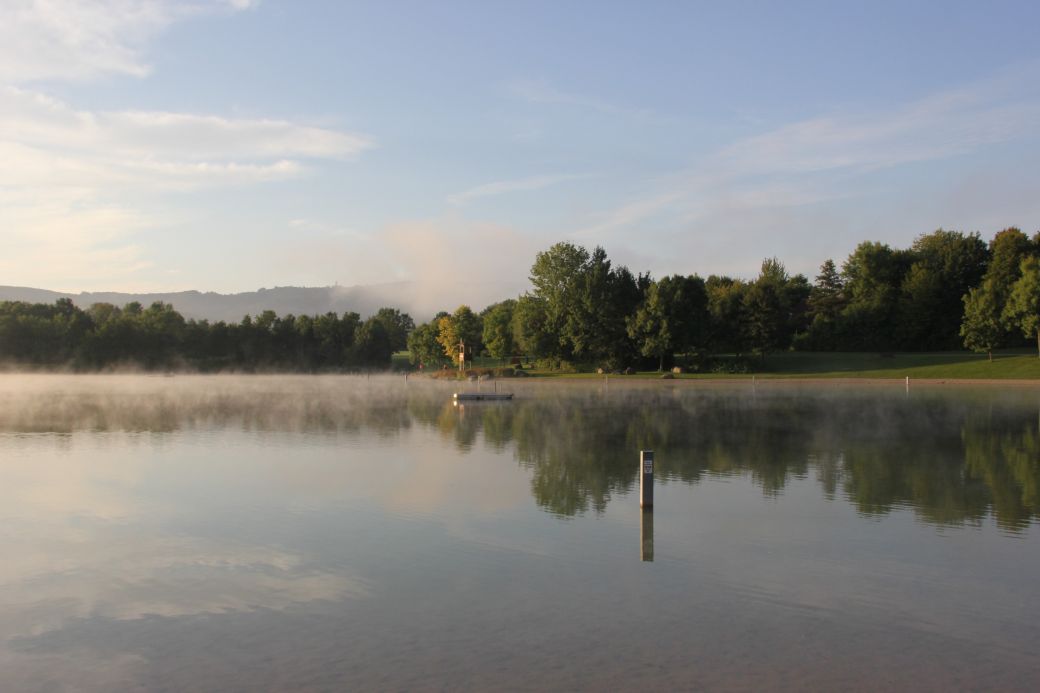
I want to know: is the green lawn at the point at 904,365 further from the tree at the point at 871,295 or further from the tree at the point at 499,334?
the tree at the point at 499,334

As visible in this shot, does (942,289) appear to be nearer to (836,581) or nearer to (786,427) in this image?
(786,427)

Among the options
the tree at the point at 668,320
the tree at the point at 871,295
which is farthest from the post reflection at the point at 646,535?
the tree at the point at 871,295

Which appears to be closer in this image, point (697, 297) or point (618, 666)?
point (618, 666)

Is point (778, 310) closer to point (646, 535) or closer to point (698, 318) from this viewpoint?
point (698, 318)

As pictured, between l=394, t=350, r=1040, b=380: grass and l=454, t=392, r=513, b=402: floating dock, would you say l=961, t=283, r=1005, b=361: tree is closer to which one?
l=394, t=350, r=1040, b=380: grass

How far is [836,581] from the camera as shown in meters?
11.7

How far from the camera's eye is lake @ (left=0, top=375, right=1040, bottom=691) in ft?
28.3

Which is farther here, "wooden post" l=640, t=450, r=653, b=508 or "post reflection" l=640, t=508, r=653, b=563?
"wooden post" l=640, t=450, r=653, b=508

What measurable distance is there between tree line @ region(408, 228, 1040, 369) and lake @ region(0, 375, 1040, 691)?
206 ft

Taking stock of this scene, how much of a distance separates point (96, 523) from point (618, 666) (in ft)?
40.2

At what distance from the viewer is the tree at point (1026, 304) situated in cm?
7694

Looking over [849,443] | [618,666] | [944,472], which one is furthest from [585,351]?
[618,666]

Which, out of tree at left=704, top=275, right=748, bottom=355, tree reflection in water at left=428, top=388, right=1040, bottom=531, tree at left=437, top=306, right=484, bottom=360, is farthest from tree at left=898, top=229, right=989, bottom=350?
tree at left=437, top=306, right=484, bottom=360

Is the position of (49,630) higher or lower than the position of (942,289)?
lower
